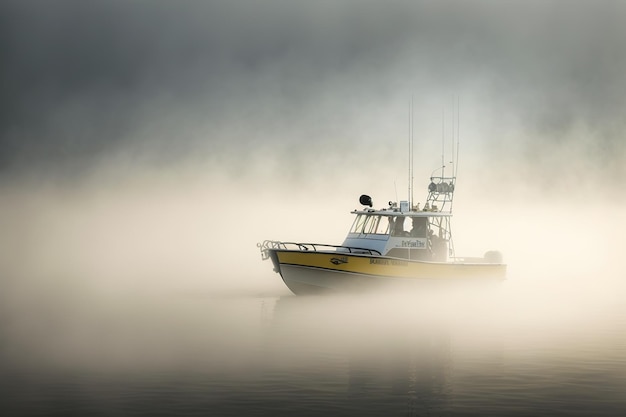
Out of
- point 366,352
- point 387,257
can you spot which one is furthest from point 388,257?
point 366,352

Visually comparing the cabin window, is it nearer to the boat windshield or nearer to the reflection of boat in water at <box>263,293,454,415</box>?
the boat windshield

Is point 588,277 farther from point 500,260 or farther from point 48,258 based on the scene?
point 48,258

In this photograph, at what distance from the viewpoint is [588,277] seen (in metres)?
82.1

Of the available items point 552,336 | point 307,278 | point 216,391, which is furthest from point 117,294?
point 216,391

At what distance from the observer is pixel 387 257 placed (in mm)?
54719

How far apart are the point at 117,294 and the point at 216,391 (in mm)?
31883

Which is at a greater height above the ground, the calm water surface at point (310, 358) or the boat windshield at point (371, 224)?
the boat windshield at point (371, 224)

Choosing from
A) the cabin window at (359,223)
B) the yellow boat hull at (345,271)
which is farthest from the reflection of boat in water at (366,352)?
the cabin window at (359,223)

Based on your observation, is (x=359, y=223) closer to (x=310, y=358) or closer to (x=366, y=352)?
(x=366, y=352)

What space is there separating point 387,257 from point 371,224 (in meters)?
3.40

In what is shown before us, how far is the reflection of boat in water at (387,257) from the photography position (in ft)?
177

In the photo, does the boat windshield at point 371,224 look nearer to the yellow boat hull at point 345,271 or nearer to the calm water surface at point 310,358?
the yellow boat hull at point 345,271

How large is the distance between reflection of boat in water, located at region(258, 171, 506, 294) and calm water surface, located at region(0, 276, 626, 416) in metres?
1.22

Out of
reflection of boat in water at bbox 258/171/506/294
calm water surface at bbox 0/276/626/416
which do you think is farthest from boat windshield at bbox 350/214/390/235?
calm water surface at bbox 0/276/626/416
